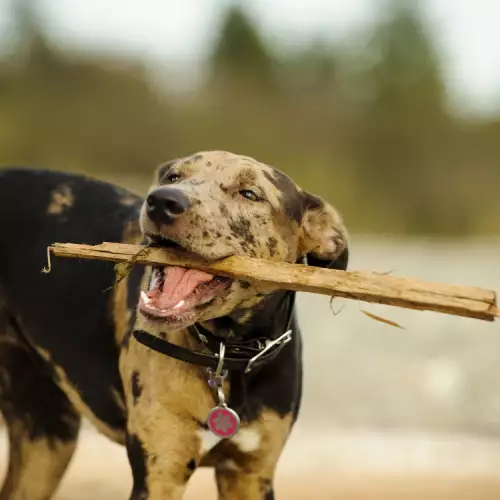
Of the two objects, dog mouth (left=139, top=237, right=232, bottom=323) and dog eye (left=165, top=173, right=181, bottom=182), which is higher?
dog eye (left=165, top=173, right=181, bottom=182)

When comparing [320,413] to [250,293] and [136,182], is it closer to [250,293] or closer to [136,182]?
[250,293]

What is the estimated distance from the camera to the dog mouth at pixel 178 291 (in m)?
3.30

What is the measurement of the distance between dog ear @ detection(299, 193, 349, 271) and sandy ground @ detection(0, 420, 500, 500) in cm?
221

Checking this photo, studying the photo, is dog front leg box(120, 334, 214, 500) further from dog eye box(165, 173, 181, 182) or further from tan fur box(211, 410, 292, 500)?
dog eye box(165, 173, 181, 182)

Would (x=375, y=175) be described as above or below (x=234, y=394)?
above

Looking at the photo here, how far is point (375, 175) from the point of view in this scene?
31.0 m

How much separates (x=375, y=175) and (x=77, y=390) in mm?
27271

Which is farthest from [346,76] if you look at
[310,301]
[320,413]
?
[320,413]

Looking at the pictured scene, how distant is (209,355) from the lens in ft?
11.9

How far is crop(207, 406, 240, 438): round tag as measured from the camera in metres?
3.57

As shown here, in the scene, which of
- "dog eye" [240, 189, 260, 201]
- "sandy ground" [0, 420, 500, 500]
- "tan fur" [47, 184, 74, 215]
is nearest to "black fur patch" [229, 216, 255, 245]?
"dog eye" [240, 189, 260, 201]

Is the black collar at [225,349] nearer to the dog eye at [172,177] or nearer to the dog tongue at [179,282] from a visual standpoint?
the dog tongue at [179,282]

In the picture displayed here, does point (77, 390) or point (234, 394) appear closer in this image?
point (234, 394)

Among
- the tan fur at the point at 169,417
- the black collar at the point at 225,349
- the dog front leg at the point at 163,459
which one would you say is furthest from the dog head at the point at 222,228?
the dog front leg at the point at 163,459
